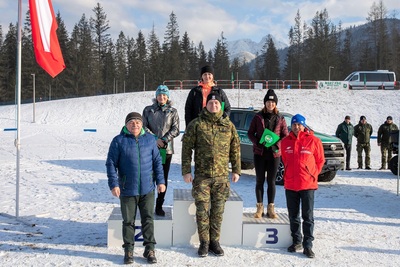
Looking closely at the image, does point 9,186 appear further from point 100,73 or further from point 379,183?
point 100,73

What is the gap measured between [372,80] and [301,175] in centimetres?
3850

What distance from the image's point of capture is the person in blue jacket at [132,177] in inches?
175

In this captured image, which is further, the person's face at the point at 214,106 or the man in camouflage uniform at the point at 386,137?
the man in camouflage uniform at the point at 386,137

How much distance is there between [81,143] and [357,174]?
13.1 m

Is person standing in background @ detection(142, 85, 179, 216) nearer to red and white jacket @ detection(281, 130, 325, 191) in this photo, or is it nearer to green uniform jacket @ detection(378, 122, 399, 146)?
red and white jacket @ detection(281, 130, 325, 191)

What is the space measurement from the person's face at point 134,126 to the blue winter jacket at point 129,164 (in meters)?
0.04

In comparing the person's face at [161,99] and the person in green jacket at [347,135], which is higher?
the person's face at [161,99]

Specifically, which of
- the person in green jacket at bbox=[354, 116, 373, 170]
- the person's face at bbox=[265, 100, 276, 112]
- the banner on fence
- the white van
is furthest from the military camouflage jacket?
the white van

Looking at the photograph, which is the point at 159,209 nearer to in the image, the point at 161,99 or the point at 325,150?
the point at 161,99

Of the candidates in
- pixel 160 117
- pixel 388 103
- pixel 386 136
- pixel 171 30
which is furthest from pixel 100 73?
pixel 160 117

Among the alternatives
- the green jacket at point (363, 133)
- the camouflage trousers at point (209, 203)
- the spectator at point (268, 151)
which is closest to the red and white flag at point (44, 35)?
the camouflage trousers at point (209, 203)

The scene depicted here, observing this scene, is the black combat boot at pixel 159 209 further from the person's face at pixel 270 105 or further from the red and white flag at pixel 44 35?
the red and white flag at pixel 44 35

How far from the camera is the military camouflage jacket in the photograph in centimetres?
466

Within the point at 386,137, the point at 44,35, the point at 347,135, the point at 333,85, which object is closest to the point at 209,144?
the point at 44,35
